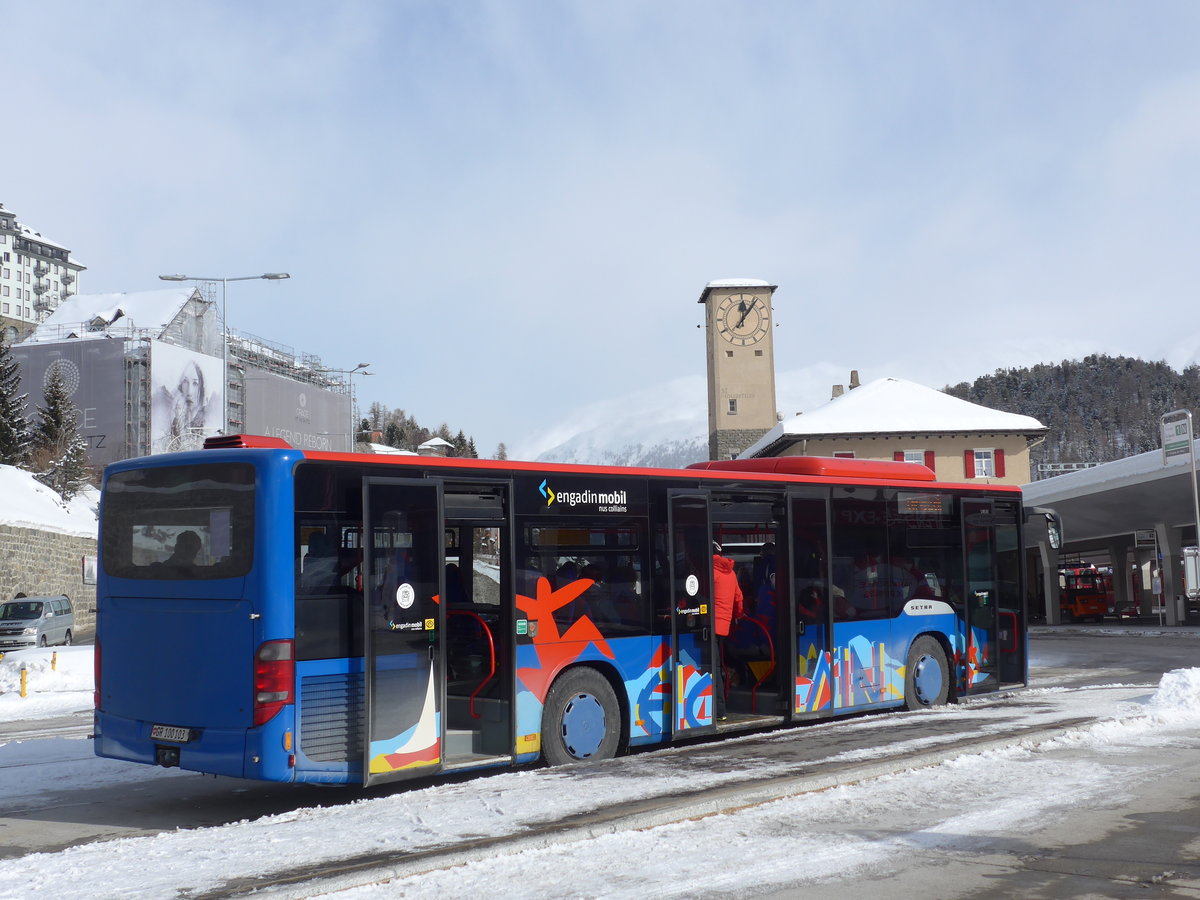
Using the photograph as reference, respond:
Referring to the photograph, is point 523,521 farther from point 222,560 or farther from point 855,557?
point 855,557

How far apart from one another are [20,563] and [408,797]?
1558 inches

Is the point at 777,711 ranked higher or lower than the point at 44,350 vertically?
lower

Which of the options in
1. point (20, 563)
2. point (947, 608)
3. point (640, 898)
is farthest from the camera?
point (20, 563)

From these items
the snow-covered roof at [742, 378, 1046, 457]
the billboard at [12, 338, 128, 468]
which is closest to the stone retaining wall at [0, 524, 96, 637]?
the billboard at [12, 338, 128, 468]

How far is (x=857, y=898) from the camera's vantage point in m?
6.09

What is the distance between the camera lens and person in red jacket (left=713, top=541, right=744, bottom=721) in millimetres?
11969

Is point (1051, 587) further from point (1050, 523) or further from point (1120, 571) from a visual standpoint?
point (1050, 523)

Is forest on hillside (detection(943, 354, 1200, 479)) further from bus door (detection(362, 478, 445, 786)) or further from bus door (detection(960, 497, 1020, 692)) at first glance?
bus door (detection(362, 478, 445, 786))

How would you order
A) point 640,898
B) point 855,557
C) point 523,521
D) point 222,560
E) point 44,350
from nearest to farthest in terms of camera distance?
point 640,898, point 222,560, point 523,521, point 855,557, point 44,350

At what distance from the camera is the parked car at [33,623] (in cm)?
3469

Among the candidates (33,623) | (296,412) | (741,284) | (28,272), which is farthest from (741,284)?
(28,272)

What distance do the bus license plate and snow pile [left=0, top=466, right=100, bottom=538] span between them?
37.9 m

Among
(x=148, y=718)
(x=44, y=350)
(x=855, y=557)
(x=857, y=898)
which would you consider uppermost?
(x=44, y=350)

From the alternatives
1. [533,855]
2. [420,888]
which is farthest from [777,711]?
[420,888]
